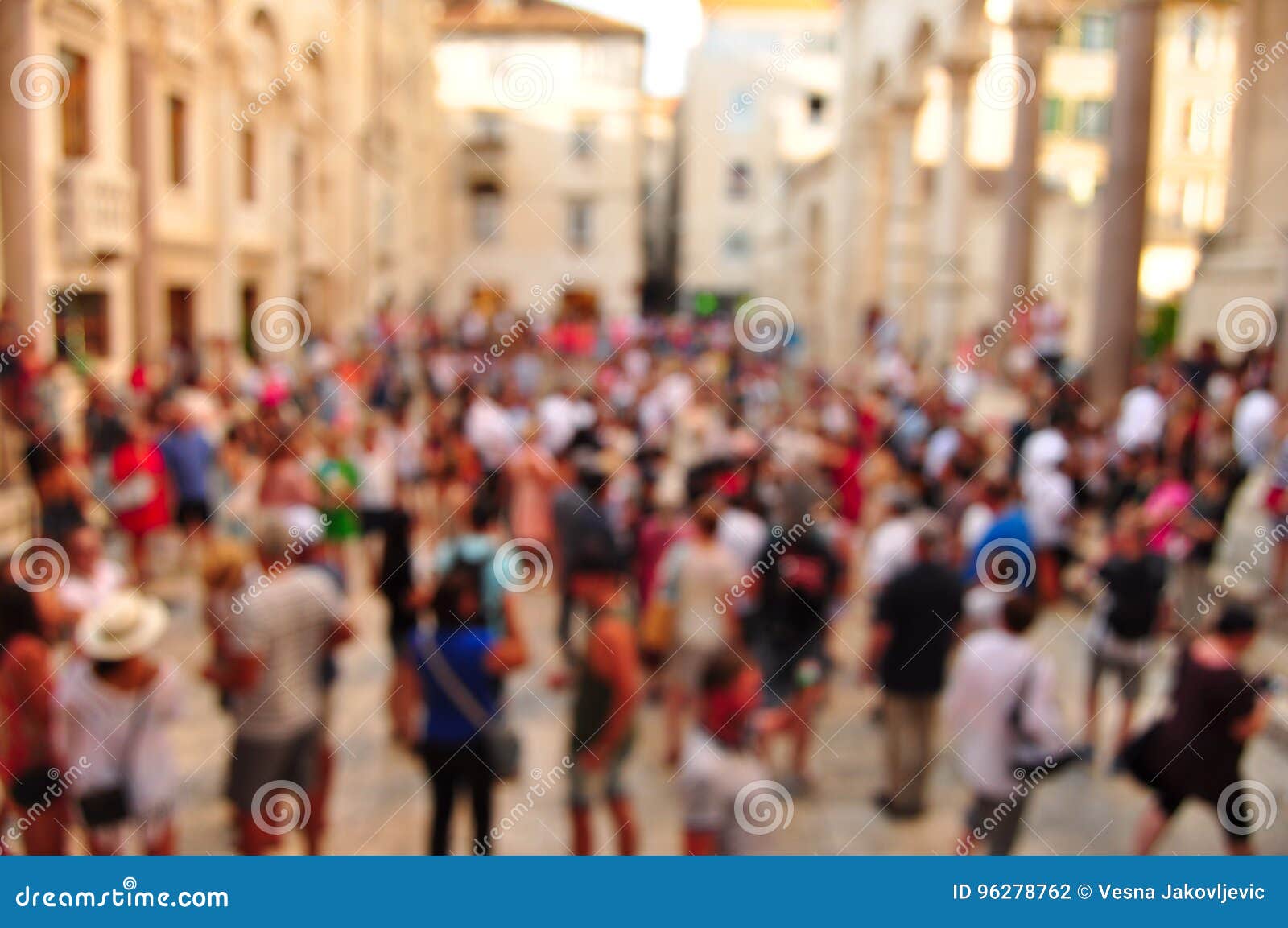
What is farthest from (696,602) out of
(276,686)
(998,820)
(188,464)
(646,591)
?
(188,464)

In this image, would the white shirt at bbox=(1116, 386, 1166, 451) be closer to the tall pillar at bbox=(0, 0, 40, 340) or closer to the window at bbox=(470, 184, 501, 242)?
the tall pillar at bbox=(0, 0, 40, 340)

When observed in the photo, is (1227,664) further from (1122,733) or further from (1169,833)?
(1122,733)

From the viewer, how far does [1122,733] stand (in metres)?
6.80

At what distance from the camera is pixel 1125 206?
12781 millimetres

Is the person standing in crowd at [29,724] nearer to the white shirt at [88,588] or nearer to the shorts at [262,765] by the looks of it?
the shorts at [262,765]

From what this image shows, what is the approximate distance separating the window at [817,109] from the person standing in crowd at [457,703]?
42.1m

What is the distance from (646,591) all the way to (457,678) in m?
2.80

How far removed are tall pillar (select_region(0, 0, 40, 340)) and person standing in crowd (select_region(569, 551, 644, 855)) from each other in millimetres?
9559

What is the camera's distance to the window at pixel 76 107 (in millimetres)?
13680

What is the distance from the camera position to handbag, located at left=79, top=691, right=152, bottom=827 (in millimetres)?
4645

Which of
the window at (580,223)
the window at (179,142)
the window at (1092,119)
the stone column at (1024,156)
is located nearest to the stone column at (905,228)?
the stone column at (1024,156)

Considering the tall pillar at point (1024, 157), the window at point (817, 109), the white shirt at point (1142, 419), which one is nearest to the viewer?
the white shirt at point (1142, 419)
